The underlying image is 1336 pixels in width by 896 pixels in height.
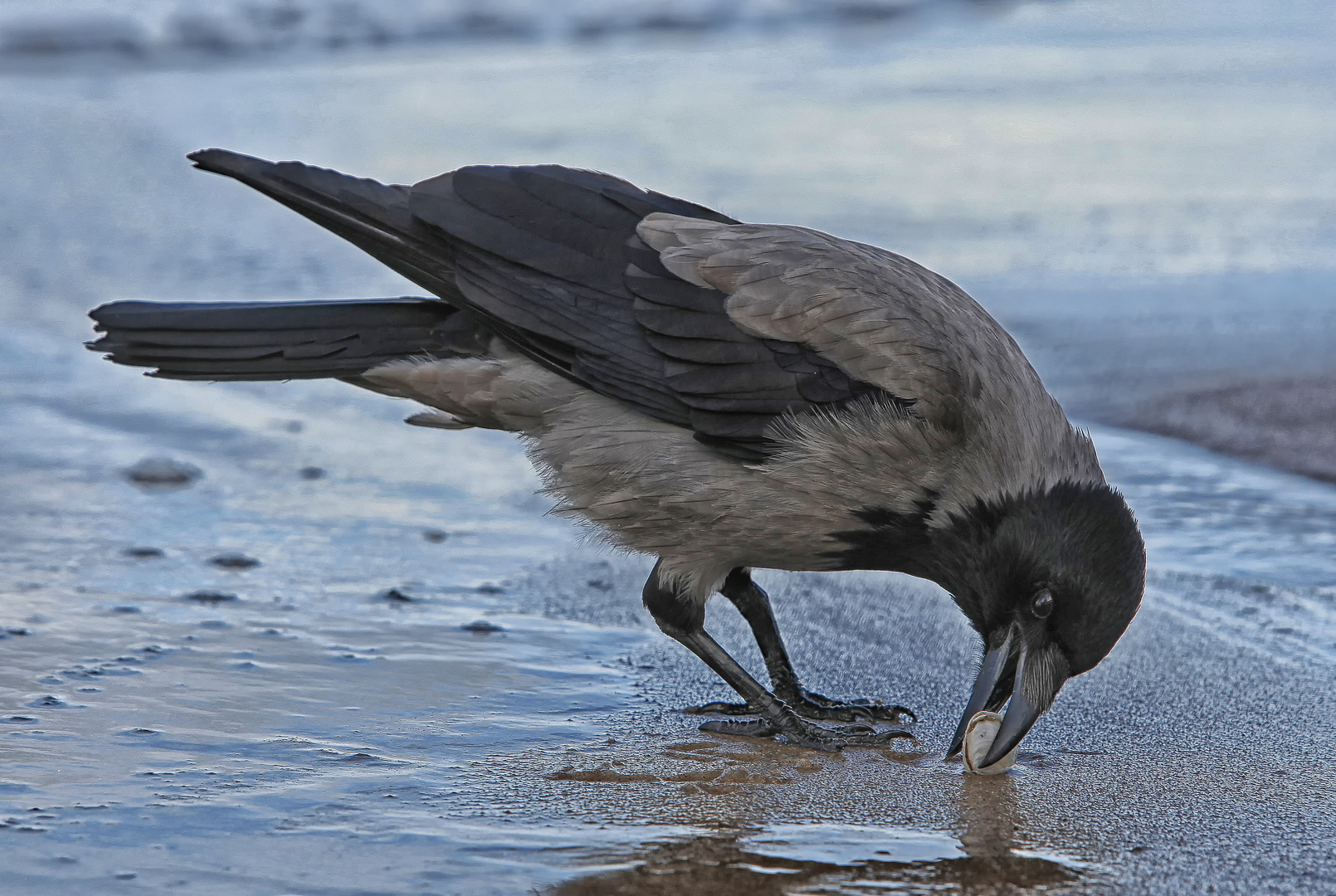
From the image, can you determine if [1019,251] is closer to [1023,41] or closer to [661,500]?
[661,500]

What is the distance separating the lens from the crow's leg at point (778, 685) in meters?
4.06

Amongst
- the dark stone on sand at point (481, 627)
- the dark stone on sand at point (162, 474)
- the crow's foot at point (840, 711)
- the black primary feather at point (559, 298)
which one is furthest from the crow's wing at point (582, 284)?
the dark stone on sand at point (162, 474)

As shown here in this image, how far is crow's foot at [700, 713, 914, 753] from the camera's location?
12.6ft

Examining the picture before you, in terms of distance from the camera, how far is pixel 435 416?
4.63m

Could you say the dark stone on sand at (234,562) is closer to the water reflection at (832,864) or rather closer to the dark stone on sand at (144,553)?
the dark stone on sand at (144,553)

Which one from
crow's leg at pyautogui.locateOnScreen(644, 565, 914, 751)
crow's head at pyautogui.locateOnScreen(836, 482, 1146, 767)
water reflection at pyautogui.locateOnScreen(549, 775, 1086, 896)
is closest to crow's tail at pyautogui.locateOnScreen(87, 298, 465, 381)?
crow's leg at pyautogui.locateOnScreen(644, 565, 914, 751)

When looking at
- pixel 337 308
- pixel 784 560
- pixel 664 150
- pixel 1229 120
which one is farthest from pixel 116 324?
pixel 1229 120

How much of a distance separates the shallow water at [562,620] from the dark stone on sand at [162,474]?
10cm

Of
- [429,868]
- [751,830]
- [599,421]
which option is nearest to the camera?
[429,868]

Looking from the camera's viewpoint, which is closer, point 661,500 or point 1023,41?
point 661,500

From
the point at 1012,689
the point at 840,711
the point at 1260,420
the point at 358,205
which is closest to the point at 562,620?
the point at 840,711

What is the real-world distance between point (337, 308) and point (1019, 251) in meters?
6.09

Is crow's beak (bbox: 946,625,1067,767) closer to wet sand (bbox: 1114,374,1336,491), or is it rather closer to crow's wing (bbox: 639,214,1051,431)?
crow's wing (bbox: 639,214,1051,431)

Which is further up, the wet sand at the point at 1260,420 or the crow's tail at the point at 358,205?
the crow's tail at the point at 358,205
